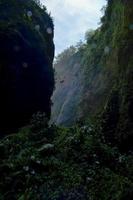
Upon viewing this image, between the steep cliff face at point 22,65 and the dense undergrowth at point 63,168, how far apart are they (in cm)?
278

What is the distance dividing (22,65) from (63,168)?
22.5 ft

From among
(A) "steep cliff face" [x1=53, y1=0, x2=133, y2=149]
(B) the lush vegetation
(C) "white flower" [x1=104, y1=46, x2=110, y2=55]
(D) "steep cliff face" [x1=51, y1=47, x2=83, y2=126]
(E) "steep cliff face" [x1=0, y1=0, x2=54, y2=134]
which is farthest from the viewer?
(D) "steep cliff face" [x1=51, y1=47, x2=83, y2=126]

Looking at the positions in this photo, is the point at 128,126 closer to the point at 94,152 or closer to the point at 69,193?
the point at 94,152

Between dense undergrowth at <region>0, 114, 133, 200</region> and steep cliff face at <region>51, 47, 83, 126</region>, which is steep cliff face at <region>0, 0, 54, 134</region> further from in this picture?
steep cliff face at <region>51, 47, 83, 126</region>

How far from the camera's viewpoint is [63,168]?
11641 millimetres

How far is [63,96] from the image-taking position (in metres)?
40.2

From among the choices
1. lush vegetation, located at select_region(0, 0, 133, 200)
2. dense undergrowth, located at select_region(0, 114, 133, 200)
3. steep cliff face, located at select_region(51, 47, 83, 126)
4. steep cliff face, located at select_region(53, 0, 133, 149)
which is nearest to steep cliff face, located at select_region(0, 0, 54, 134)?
lush vegetation, located at select_region(0, 0, 133, 200)

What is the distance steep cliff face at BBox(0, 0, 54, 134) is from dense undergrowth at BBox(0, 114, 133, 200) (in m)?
2.78

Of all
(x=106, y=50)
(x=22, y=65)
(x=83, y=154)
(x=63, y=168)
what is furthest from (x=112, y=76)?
(x=63, y=168)

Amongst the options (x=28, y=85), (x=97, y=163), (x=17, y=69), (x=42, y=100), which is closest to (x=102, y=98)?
(x=42, y=100)

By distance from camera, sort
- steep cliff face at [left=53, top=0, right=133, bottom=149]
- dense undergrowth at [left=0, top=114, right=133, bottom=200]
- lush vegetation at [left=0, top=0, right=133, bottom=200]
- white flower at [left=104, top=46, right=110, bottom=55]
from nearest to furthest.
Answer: dense undergrowth at [left=0, top=114, right=133, bottom=200], lush vegetation at [left=0, top=0, right=133, bottom=200], steep cliff face at [left=53, top=0, right=133, bottom=149], white flower at [left=104, top=46, right=110, bottom=55]

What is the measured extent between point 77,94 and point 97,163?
2085 centimetres

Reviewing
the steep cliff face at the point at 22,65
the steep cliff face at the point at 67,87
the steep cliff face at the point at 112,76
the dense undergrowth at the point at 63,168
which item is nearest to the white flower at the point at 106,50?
the steep cliff face at the point at 112,76

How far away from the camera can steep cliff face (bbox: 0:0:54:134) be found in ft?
53.5
